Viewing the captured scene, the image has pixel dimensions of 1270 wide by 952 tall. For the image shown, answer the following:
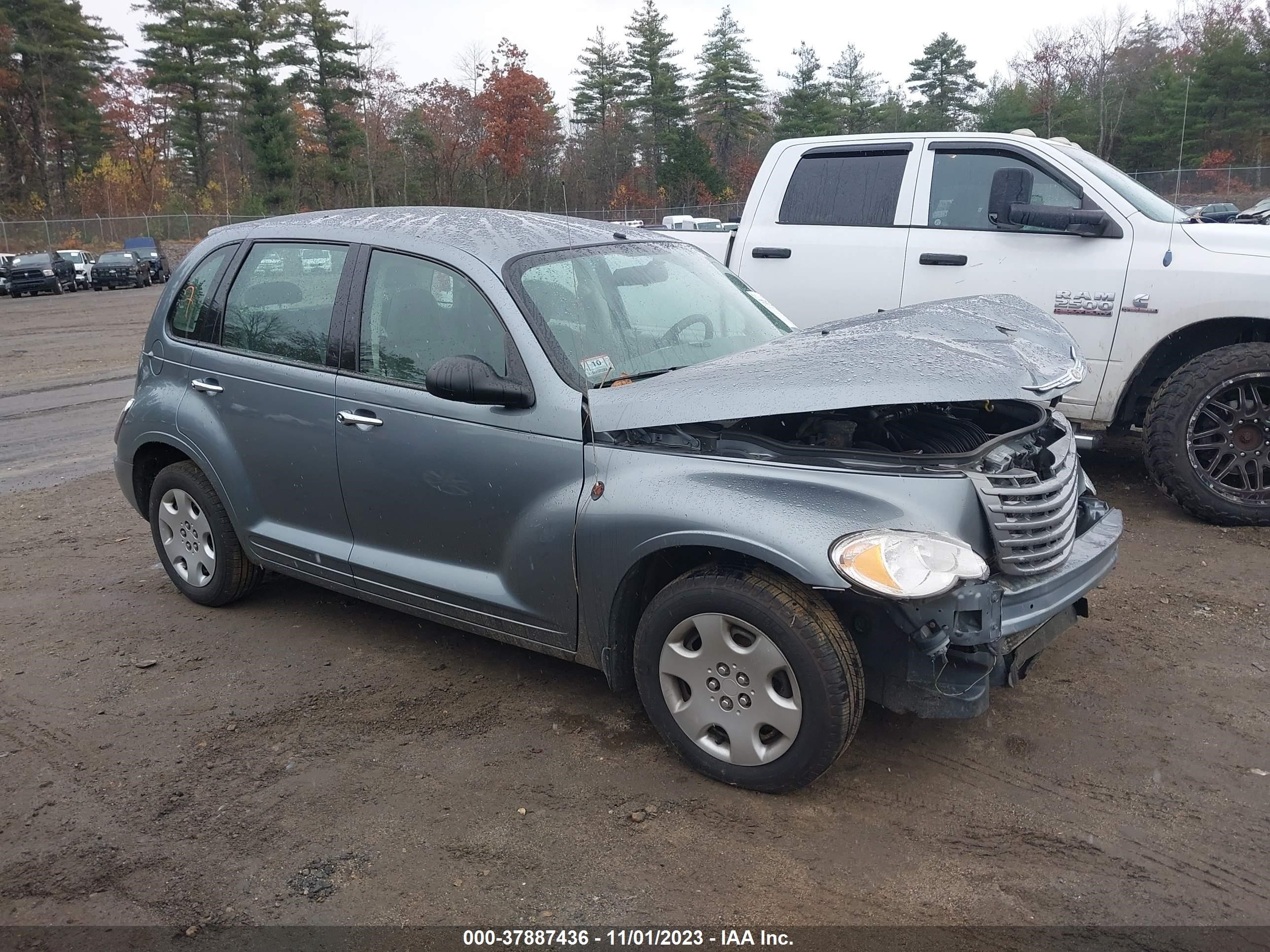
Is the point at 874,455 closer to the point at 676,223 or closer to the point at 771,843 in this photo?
A: the point at 771,843

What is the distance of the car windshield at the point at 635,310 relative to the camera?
12.6 ft

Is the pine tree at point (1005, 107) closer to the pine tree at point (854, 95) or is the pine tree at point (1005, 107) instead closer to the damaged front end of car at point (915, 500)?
the pine tree at point (854, 95)

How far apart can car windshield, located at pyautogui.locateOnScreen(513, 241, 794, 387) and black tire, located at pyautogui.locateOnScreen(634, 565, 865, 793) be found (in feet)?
3.01

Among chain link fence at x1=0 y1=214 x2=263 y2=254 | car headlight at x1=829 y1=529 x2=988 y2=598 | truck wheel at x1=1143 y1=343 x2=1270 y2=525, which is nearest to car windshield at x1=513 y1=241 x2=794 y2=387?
car headlight at x1=829 y1=529 x2=988 y2=598

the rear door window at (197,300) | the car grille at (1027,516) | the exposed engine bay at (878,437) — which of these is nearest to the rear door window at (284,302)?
the rear door window at (197,300)

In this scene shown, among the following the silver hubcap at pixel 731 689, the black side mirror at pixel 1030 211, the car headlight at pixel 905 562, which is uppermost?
the black side mirror at pixel 1030 211

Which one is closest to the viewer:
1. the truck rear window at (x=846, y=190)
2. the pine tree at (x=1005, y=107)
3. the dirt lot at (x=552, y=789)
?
the dirt lot at (x=552, y=789)

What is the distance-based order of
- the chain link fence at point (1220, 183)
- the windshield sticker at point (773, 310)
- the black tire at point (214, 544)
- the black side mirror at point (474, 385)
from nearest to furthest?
1. the black side mirror at point (474, 385)
2. the windshield sticker at point (773, 310)
3. the black tire at point (214, 544)
4. the chain link fence at point (1220, 183)

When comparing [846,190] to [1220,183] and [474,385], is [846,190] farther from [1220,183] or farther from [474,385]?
[1220,183]

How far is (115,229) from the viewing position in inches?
2023

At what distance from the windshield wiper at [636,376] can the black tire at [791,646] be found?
2.67ft

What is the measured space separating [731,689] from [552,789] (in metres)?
0.73

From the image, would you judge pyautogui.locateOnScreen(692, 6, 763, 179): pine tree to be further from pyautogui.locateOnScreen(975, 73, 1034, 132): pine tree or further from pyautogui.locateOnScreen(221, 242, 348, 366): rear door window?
pyautogui.locateOnScreen(221, 242, 348, 366): rear door window

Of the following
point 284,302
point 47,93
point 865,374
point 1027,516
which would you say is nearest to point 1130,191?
point 1027,516
